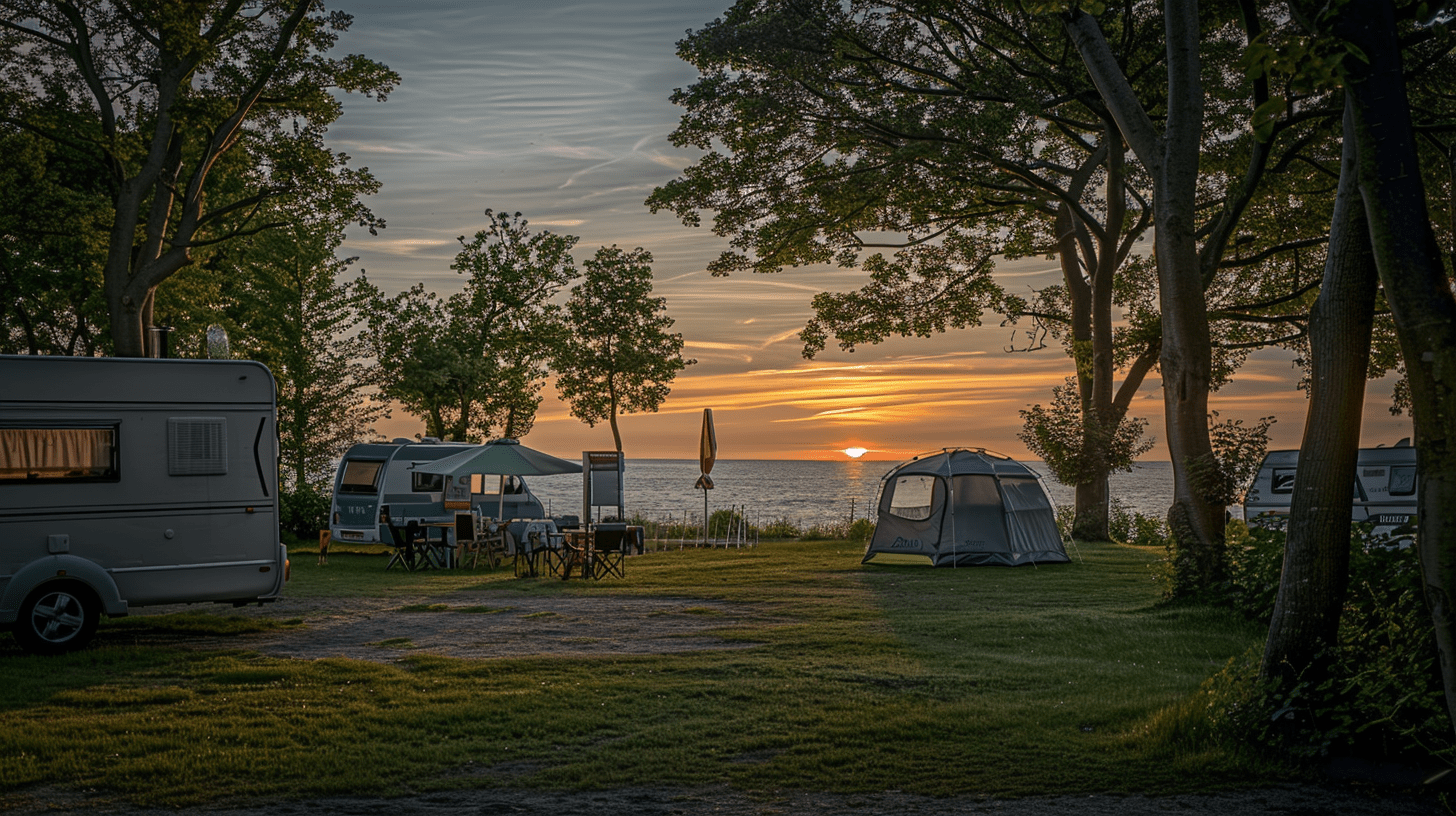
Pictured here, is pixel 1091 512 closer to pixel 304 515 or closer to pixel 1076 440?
pixel 1076 440

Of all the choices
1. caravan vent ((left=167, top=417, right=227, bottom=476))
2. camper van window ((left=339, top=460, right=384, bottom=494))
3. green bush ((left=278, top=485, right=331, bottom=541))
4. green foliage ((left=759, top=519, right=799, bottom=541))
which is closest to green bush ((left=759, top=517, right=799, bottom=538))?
green foliage ((left=759, top=519, right=799, bottom=541))

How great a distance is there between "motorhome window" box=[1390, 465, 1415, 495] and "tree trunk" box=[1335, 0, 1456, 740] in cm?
1616

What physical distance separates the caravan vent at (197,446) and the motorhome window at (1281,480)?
57.5 ft

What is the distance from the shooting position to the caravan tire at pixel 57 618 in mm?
9266

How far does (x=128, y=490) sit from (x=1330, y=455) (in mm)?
9669

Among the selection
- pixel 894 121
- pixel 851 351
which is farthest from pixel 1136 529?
pixel 894 121

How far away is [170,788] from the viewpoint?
5.26 metres

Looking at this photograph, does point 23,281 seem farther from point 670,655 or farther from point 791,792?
point 791,792

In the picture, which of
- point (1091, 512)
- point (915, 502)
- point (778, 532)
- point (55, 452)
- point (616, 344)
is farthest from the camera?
point (616, 344)

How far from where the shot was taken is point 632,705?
710 centimetres

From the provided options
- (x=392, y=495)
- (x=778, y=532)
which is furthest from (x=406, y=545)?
(x=778, y=532)

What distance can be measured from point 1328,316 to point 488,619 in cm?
880

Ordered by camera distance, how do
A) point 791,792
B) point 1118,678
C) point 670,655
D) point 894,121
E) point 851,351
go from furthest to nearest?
point 851,351, point 894,121, point 670,655, point 1118,678, point 791,792

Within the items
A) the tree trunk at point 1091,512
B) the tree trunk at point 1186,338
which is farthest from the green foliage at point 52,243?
the tree trunk at point 1091,512
